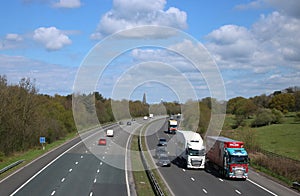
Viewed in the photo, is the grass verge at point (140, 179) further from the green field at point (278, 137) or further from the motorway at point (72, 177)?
the green field at point (278, 137)

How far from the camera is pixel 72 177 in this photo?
35625 millimetres

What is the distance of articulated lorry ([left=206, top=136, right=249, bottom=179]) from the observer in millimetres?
36531

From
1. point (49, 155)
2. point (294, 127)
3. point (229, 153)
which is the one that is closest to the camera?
point (229, 153)

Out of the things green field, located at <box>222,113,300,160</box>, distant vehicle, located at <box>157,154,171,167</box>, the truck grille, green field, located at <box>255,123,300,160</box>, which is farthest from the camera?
green field, located at <box>255,123,300,160</box>

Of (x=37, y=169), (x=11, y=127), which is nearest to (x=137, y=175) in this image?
(x=37, y=169)

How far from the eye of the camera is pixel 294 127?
352 ft

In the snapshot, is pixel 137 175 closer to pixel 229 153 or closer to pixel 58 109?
pixel 229 153

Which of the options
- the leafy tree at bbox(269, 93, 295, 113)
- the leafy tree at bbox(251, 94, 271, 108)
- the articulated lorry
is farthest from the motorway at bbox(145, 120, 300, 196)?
the leafy tree at bbox(251, 94, 271, 108)

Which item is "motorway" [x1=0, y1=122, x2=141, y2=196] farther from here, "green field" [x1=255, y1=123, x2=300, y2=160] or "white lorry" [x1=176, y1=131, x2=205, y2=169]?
"green field" [x1=255, y1=123, x2=300, y2=160]

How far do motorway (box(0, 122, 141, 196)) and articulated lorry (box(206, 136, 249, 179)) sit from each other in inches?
382

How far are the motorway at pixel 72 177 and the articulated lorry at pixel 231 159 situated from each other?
9.70m

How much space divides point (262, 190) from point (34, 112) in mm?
47822

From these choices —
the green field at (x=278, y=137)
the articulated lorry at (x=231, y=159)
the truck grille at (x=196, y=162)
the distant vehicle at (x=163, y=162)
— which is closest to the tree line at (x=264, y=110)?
the green field at (x=278, y=137)

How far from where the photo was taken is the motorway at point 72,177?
95.3 feet
